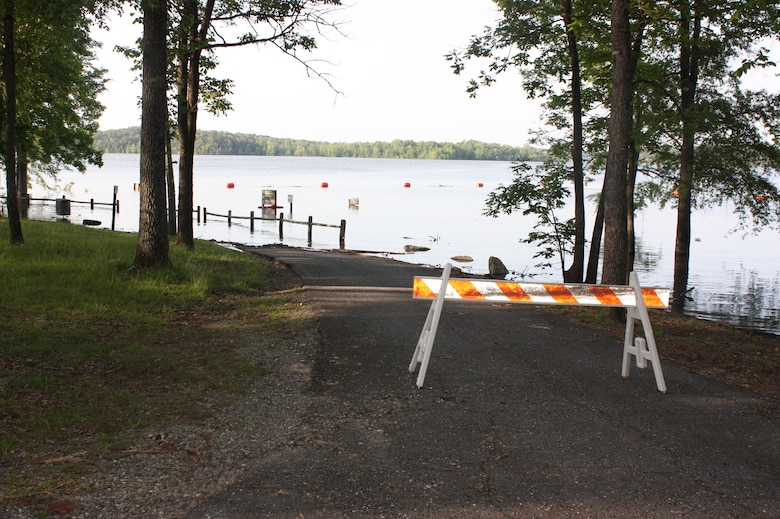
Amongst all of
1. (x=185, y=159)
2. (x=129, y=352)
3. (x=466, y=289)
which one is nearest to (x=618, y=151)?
(x=466, y=289)

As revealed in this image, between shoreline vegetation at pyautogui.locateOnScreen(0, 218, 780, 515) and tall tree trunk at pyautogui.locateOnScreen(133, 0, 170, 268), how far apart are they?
49 cm

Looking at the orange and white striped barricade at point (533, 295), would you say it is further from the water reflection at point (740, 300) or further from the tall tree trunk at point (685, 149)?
the water reflection at point (740, 300)

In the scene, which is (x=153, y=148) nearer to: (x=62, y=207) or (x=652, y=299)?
(x=652, y=299)

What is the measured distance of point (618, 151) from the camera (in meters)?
10.1

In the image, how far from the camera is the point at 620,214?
401 inches

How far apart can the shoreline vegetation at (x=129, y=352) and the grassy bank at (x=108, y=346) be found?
0.05ft

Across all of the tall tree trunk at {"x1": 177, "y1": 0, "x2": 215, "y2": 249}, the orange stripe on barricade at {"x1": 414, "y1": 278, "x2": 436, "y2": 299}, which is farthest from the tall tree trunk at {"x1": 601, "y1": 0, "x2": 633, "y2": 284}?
the tall tree trunk at {"x1": 177, "y1": 0, "x2": 215, "y2": 249}

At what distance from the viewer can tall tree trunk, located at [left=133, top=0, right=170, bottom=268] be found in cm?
1134

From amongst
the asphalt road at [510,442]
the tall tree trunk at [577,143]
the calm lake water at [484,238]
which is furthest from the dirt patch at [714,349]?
the calm lake water at [484,238]

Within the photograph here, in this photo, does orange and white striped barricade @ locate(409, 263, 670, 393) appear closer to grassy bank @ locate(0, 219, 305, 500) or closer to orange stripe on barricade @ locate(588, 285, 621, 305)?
orange stripe on barricade @ locate(588, 285, 621, 305)

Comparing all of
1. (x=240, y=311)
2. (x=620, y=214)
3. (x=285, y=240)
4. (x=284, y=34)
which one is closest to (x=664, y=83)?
(x=620, y=214)

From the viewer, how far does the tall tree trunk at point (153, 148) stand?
11.3 meters

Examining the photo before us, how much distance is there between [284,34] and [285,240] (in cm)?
1891

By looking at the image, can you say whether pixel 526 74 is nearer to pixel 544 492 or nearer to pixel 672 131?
pixel 672 131
